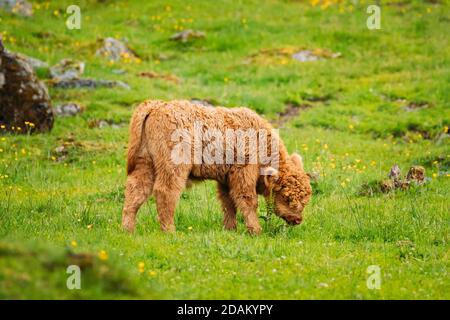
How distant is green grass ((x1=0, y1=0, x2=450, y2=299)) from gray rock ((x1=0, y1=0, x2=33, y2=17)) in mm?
757

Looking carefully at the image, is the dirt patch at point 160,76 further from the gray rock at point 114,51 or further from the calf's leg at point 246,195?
the calf's leg at point 246,195

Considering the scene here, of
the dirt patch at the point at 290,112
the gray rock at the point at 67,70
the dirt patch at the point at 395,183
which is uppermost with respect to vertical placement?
the gray rock at the point at 67,70

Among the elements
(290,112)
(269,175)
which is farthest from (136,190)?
(290,112)

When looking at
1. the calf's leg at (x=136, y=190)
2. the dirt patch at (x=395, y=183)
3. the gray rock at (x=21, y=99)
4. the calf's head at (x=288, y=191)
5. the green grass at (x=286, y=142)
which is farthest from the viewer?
the gray rock at (x=21, y=99)

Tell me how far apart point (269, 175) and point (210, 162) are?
3.60 feet

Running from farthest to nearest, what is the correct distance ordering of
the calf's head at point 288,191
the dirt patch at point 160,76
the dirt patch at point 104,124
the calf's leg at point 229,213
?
the dirt patch at point 160,76
the dirt patch at point 104,124
the calf's leg at point 229,213
the calf's head at point 288,191

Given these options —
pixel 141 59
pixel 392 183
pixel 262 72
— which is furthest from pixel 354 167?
pixel 141 59

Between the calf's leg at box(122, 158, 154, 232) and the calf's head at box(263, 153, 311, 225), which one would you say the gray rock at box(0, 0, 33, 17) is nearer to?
the calf's leg at box(122, 158, 154, 232)

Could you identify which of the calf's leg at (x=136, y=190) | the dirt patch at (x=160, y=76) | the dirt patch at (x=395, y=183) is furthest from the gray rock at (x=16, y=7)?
the calf's leg at (x=136, y=190)

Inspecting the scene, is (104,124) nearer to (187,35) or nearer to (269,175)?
(269,175)

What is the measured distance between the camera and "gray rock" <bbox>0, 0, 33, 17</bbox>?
31.5 meters

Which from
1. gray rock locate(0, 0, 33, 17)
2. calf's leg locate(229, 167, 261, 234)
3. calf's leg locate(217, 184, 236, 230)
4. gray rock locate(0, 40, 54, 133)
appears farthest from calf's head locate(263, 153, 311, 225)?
gray rock locate(0, 0, 33, 17)

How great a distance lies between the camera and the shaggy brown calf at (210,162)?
35.2 feet
